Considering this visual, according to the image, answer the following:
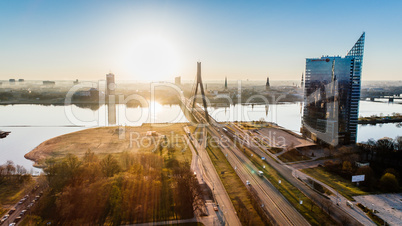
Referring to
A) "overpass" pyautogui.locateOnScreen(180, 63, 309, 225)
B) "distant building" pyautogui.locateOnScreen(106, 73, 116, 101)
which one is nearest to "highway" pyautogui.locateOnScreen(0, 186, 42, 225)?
"overpass" pyautogui.locateOnScreen(180, 63, 309, 225)

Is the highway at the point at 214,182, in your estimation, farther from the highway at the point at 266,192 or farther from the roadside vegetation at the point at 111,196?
the highway at the point at 266,192

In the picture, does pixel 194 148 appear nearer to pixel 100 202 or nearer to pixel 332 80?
pixel 100 202

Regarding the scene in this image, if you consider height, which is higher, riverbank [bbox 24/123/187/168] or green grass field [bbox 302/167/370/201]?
riverbank [bbox 24/123/187/168]

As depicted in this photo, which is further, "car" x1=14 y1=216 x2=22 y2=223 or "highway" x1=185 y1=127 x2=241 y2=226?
"highway" x1=185 y1=127 x2=241 y2=226

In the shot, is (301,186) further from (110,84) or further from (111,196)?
(110,84)

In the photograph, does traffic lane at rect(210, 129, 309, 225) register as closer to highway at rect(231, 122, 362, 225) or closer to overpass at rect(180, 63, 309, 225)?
overpass at rect(180, 63, 309, 225)

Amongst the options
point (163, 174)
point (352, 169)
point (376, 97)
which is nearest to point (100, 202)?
point (163, 174)
